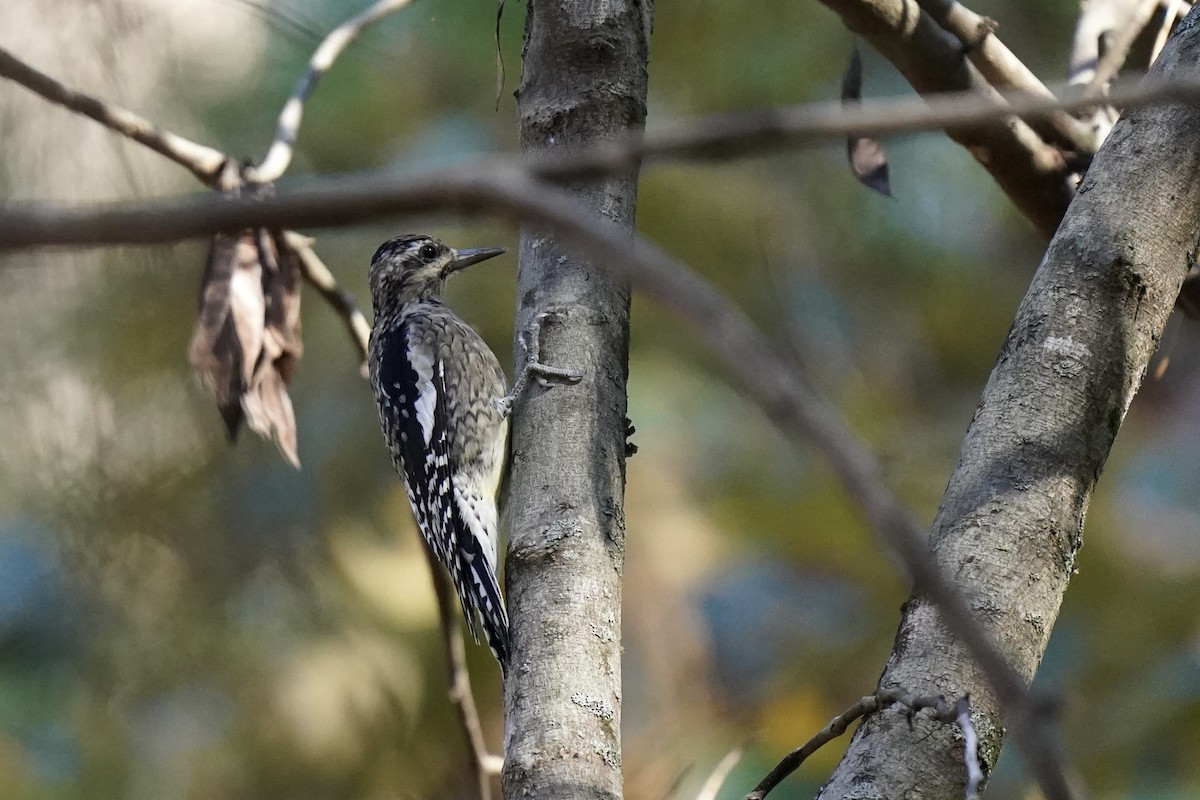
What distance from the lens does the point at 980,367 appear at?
588 centimetres

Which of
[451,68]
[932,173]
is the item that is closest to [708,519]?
[932,173]

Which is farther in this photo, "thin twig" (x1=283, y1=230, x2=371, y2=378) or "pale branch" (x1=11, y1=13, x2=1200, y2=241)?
"thin twig" (x1=283, y1=230, x2=371, y2=378)

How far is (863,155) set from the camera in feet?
9.66

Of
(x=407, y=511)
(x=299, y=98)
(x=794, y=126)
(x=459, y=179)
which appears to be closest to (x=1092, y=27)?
(x=299, y=98)

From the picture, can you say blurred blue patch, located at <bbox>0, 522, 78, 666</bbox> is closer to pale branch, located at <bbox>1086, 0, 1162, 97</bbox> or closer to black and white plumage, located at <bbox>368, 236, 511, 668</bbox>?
black and white plumage, located at <bbox>368, 236, 511, 668</bbox>

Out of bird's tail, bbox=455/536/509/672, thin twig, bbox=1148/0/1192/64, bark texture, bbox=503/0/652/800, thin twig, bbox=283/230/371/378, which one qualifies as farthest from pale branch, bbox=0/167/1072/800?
thin twig, bbox=1148/0/1192/64

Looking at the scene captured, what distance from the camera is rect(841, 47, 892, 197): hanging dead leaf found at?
2906mm

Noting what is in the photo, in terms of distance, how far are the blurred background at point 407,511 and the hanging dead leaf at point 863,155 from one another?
1281 millimetres

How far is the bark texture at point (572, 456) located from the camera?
65.7 inches

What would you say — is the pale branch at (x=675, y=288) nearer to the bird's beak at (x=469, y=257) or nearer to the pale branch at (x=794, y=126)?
the pale branch at (x=794, y=126)

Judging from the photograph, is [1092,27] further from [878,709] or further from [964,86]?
[878,709]

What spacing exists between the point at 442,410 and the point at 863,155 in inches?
59.7

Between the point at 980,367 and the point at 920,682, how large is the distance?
4.51 m

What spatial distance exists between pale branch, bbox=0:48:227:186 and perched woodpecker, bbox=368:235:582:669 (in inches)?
34.8
